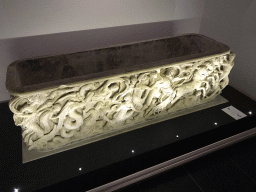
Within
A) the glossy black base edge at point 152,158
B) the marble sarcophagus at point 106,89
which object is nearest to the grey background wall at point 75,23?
the marble sarcophagus at point 106,89

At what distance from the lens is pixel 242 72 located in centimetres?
286

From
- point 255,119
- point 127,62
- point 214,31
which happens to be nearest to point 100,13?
point 127,62

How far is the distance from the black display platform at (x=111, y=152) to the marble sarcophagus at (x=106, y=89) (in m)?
0.14

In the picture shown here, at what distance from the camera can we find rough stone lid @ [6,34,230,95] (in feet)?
5.98

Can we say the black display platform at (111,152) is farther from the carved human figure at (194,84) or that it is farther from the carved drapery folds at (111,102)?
the carved human figure at (194,84)

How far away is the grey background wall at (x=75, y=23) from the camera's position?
2.17 meters

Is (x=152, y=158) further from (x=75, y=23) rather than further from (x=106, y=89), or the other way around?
(x=75, y=23)

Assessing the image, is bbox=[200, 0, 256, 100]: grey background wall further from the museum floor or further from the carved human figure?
the museum floor

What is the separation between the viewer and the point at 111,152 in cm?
198

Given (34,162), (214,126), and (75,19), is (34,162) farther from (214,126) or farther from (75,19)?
(214,126)

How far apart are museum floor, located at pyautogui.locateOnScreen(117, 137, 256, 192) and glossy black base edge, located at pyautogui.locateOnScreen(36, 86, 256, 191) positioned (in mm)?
142

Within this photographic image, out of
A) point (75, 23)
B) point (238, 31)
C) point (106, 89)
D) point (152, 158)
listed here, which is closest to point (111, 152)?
point (152, 158)

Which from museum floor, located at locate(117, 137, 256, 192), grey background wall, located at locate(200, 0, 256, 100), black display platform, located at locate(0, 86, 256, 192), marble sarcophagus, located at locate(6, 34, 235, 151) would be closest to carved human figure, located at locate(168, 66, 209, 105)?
marble sarcophagus, located at locate(6, 34, 235, 151)

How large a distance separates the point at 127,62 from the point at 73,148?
47.6 inches
